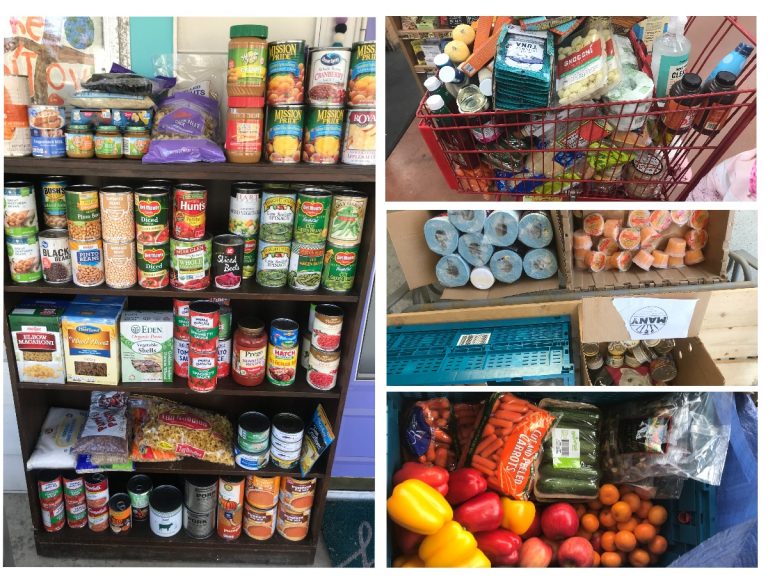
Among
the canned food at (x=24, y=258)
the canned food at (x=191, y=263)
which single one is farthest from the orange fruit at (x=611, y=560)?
the canned food at (x=24, y=258)

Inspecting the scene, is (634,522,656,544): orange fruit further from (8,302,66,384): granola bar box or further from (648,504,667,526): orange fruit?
(8,302,66,384): granola bar box

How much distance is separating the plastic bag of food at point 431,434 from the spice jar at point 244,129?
0.87 m

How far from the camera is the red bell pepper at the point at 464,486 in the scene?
1.82 m

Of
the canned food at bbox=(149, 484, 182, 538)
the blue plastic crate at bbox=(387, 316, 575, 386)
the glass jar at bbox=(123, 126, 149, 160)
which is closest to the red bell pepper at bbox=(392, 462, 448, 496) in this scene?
the blue plastic crate at bbox=(387, 316, 575, 386)

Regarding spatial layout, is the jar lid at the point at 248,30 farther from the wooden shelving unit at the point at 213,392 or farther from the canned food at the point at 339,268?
the canned food at the point at 339,268

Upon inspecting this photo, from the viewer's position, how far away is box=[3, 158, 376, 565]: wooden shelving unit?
1.65 metres

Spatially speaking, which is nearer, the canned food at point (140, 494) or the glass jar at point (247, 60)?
the glass jar at point (247, 60)

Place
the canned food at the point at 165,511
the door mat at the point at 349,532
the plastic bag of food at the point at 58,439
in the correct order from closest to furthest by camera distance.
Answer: the plastic bag of food at the point at 58,439 < the canned food at the point at 165,511 < the door mat at the point at 349,532

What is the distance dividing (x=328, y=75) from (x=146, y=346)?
0.98m

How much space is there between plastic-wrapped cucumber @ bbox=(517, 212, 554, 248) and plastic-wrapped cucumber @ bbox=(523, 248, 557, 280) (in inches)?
1.0

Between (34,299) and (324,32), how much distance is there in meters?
1.18

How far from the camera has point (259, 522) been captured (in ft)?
7.62

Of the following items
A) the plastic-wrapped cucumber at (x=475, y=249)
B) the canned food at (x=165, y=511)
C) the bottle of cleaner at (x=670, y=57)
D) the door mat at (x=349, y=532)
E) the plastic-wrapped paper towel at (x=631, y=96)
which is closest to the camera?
the plastic-wrapped paper towel at (x=631, y=96)

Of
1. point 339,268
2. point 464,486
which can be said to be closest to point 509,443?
point 464,486
